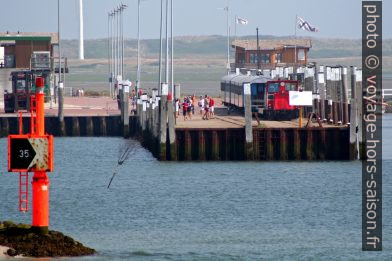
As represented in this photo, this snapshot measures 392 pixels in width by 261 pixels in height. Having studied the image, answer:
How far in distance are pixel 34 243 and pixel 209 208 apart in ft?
56.9

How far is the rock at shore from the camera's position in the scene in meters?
30.3

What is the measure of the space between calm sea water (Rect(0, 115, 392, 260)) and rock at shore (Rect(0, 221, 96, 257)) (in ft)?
4.13

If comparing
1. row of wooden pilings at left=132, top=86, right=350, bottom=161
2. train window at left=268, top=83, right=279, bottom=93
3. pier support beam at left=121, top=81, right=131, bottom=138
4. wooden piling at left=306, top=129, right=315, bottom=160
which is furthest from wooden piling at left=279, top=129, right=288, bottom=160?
pier support beam at left=121, top=81, right=131, bottom=138

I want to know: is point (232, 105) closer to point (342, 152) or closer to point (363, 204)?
point (342, 152)

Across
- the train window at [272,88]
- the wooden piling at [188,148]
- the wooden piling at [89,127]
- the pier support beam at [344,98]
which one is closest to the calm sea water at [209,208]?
the wooden piling at [188,148]

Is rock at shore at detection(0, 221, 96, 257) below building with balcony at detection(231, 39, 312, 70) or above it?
below

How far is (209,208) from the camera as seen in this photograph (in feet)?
155

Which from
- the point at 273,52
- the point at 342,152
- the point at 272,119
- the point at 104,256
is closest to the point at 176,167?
the point at 342,152

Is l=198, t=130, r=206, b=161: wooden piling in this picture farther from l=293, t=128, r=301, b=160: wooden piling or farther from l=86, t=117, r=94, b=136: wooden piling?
l=86, t=117, r=94, b=136: wooden piling

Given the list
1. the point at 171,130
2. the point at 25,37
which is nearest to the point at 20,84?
the point at 25,37

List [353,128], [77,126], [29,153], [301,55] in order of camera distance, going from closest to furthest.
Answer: [29,153], [353,128], [77,126], [301,55]

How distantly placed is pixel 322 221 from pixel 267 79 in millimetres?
40588

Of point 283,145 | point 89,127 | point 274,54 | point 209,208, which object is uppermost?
point 274,54

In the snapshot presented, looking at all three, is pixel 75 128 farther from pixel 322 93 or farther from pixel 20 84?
pixel 322 93
